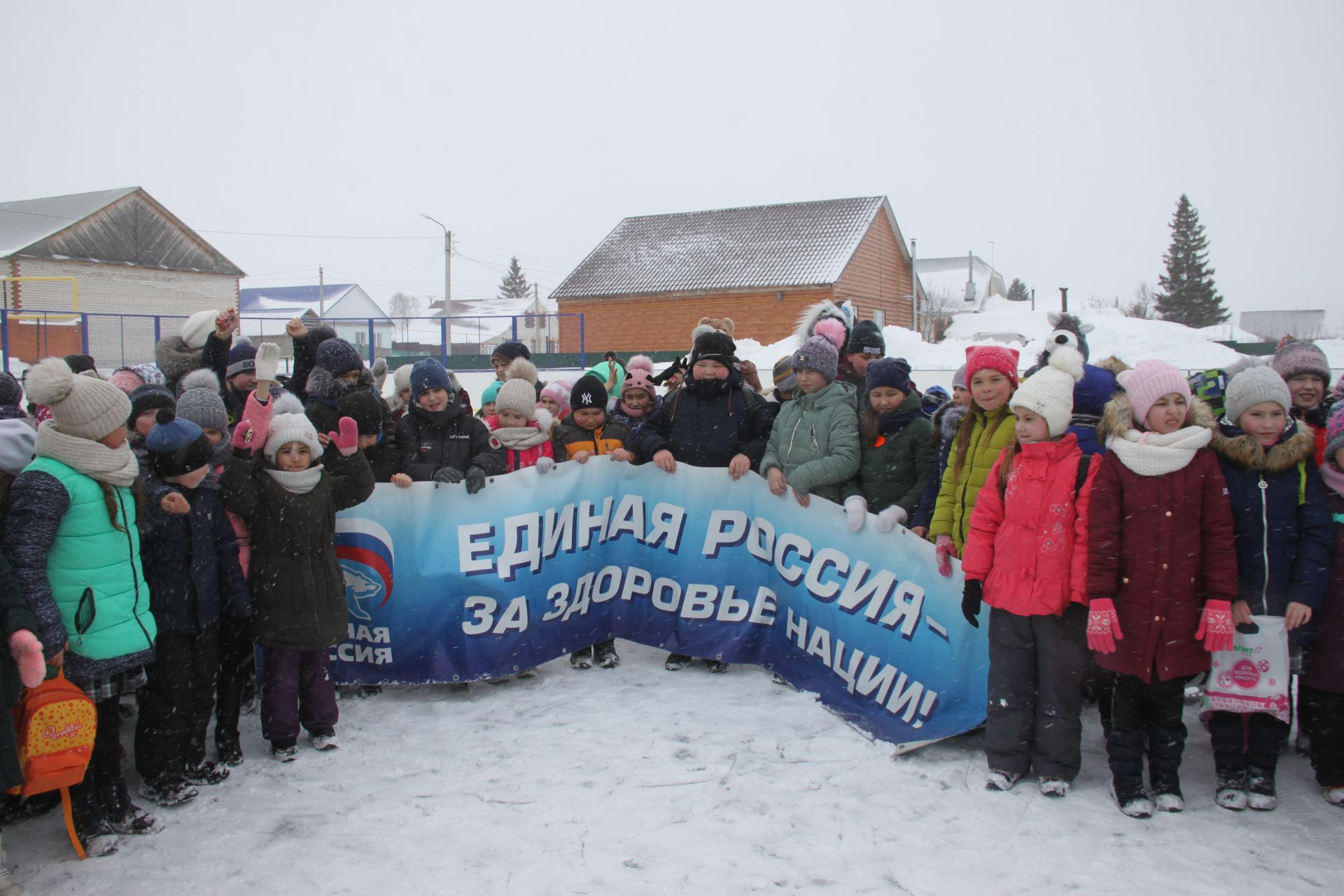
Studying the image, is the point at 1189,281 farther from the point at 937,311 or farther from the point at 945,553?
the point at 945,553

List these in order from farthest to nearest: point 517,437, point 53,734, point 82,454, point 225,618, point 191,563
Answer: point 517,437
point 225,618
point 191,563
point 82,454
point 53,734

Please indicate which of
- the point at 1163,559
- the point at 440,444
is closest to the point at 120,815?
the point at 440,444

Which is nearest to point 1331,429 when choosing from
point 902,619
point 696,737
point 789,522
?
point 902,619

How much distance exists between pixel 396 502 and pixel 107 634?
1.64 m

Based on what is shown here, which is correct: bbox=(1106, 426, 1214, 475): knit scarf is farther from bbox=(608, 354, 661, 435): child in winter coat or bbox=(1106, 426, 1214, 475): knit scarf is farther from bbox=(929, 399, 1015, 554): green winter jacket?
bbox=(608, 354, 661, 435): child in winter coat

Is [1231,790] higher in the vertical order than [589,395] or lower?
lower

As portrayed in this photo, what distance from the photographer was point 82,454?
314 centimetres

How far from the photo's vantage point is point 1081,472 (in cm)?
343

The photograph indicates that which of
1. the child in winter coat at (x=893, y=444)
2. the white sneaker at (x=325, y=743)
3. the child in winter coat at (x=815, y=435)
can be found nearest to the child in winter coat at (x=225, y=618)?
the white sneaker at (x=325, y=743)

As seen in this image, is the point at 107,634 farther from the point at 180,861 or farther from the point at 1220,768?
the point at 1220,768

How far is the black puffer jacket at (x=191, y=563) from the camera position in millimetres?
3512

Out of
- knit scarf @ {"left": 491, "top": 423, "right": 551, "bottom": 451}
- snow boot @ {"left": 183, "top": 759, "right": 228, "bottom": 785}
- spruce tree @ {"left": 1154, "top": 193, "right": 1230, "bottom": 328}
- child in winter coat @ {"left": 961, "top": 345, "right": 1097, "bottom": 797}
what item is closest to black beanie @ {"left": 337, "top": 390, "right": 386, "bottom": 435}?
knit scarf @ {"left": 491, "top": 423, "right": 551, "bottom": 451}

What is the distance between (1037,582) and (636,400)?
2.79 metres

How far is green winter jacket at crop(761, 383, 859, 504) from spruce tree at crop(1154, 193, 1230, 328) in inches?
2622
